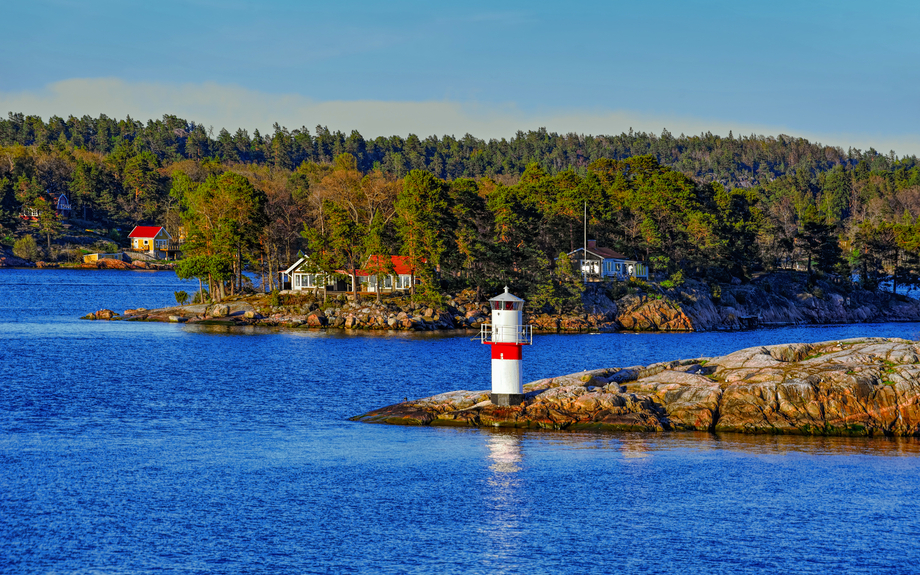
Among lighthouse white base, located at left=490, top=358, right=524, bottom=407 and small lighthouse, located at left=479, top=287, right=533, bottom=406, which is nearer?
small lighthouse, located at left=479, top=287, right=533, bottom=406

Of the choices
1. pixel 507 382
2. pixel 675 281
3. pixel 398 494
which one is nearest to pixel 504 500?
pixel 398 494

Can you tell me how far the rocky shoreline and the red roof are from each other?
52.1 metres

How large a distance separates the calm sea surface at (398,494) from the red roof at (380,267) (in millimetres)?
43228

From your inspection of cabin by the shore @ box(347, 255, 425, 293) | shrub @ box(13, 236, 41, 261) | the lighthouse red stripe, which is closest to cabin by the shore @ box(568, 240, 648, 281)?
cabin by the shore @ box(347, 255, 425, 293)

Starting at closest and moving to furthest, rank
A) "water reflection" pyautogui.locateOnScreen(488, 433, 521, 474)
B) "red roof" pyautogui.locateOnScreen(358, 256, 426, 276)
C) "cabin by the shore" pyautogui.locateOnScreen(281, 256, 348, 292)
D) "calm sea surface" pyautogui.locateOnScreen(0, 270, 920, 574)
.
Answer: "calm sea surface" pyautogui.locateOnScreen(0, 270, 920, 574) < "water reflection" pyautogui.locateOnScreen(488, 433, 521, 474) < "red roof" pyautogui.locateOnScreen(358, 256, 426, 276) < "cabin by the shore" pyautogui.locateOnScreen(281, 256, 348, 292)

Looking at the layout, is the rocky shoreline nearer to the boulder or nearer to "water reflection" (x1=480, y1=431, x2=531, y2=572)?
"water reflection" (x1=480, y1=431, x2=531, y2=572)

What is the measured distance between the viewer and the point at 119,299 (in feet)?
399

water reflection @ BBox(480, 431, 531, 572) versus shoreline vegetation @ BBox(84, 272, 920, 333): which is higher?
shoreline vegetation @ BBox(84, 272, 920, 333)

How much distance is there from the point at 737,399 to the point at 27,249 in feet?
625

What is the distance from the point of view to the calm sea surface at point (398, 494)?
20.9m

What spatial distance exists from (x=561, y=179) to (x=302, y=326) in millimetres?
43621

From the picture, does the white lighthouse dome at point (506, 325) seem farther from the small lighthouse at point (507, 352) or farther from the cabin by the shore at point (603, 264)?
the cabin by the shore at point (603, 264)

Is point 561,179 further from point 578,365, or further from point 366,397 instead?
point 366,397

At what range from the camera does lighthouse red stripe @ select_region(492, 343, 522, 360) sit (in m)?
35.3
